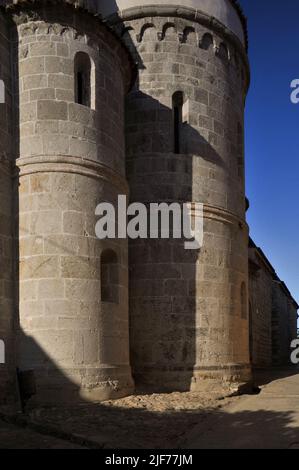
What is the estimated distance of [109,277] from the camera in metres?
11.2

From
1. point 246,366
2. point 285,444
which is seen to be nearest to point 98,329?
point 285,444

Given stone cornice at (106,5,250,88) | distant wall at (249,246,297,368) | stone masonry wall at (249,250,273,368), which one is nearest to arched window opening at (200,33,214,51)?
stone cornice at (106,5,250,88)

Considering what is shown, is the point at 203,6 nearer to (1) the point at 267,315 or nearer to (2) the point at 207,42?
(2) the point at 207,42

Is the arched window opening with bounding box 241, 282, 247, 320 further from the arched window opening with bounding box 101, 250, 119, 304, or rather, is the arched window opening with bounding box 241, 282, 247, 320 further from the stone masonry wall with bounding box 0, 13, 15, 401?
the stone masonry wall with bounding box 0, 13, 15, 401

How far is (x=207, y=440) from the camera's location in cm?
757

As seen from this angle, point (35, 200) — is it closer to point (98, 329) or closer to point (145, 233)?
point (98, 329)

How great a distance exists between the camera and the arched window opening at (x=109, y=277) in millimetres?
11055

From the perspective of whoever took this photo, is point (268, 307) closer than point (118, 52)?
No

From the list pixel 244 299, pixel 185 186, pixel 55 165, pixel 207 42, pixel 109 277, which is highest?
pixel 207 42

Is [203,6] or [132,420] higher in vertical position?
[203,6]

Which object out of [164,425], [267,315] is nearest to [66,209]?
[164,425]

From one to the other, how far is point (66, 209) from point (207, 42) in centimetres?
647

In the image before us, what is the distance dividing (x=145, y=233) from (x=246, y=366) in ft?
13.9

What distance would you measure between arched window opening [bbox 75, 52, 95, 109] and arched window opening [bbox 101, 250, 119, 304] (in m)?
2.95
